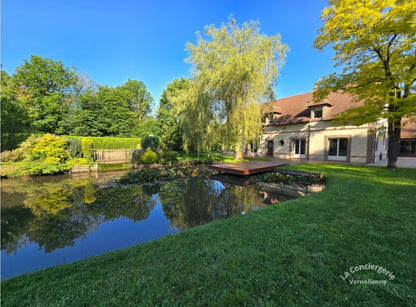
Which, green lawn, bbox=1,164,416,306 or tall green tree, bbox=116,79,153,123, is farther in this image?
tall green tree, bbox=116,79,153,123

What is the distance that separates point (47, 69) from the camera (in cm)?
2323

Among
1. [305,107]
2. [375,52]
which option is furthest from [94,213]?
[305,107]

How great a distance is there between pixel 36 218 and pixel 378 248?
761 centimetres

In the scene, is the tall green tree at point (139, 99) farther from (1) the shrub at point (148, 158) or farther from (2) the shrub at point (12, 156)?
(2) the shrub at point (12, 156)

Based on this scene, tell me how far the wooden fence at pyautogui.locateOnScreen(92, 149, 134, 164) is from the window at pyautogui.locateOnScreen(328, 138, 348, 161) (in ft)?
58.6

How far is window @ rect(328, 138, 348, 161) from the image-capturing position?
46.7 ft

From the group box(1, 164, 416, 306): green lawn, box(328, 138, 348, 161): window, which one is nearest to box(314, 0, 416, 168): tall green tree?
box(328, 138, 348, 161): window

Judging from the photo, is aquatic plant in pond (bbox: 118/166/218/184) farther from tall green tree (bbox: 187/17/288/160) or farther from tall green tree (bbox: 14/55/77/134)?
tall green tree (bbox: 14/55/77/134)

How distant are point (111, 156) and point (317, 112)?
62.6ft

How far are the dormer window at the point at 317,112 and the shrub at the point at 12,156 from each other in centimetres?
2200

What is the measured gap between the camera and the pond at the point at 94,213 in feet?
11.3

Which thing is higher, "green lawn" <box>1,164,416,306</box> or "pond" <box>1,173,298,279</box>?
"green lawn" <box>1,164,416,306</box>

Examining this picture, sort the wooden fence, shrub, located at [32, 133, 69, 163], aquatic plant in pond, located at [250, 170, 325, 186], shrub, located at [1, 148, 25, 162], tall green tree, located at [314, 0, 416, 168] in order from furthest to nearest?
the wooden fence < shrub, located at [32, 133, 69, 163] < shrub, located at [1, 148, 25, 162] < aquatic plant in pond, located at [250, 170, 325, 186] < tall green tree, located at [314, 0, 416, 168]

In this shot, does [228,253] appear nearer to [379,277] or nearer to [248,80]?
[379,277]
